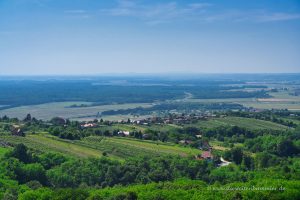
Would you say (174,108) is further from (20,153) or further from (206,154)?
(20,153)

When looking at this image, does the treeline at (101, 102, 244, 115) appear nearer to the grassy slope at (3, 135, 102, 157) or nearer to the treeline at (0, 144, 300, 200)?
the grassy slope at (3, 135, 102, 157)

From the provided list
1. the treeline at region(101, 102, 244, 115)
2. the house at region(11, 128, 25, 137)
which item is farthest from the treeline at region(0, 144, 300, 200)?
the treeline at region(101, 102, 244, 115)

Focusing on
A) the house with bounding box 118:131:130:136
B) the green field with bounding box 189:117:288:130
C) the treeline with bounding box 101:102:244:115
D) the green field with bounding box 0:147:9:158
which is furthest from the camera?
the treeline with bounding box 101:102:244:115

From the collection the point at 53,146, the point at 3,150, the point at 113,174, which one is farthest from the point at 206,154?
the point at 3,150

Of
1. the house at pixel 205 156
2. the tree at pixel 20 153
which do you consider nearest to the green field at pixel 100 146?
the house at pixel 205 156

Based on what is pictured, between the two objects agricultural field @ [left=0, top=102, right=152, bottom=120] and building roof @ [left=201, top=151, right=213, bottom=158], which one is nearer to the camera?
building roof @ [left=201, top=151, right=213, bottom=158]

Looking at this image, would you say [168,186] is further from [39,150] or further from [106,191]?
[39,150]

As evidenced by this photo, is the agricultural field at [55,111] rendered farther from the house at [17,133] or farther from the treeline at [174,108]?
the house at [17,133]
